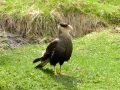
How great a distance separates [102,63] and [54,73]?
2.25 meters

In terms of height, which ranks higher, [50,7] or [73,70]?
[50,7]

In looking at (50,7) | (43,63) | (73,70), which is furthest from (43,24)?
(43,63)

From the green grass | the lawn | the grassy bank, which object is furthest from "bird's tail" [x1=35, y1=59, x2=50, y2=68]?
the green grass

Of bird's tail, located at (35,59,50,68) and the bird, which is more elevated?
the bird

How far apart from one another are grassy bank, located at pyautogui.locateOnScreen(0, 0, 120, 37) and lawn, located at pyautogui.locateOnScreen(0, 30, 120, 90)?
6.44 feet

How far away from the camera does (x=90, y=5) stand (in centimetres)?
1800

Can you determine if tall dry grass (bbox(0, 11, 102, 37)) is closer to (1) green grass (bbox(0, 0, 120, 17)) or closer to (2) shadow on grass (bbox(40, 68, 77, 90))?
(1) green grass (bbox(0, 0, 120, 17))

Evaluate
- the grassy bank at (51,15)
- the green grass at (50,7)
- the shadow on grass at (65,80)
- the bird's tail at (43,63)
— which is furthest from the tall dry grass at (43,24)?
the shadow on grass at (65,80)

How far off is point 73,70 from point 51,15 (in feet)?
20.0

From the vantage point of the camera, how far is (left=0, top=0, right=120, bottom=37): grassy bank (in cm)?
1638

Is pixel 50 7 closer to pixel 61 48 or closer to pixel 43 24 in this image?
pixel 43 24

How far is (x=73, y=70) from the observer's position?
35.8 feet

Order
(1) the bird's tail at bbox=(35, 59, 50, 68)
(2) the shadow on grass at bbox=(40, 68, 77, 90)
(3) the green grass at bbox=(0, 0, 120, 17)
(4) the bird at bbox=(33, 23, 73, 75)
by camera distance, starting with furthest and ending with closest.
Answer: (3) the green grass at bbox=(0, 0, 120, 17) → (1) the bird's tail at bbox=(35, 59, 50, 68) → (4) the bird at bbox=(33, 23, 73, 75) → (2) the shadow on grass at bbox=(40, 68, 77, 90)

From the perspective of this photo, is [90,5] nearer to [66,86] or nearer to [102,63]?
[102,63]
